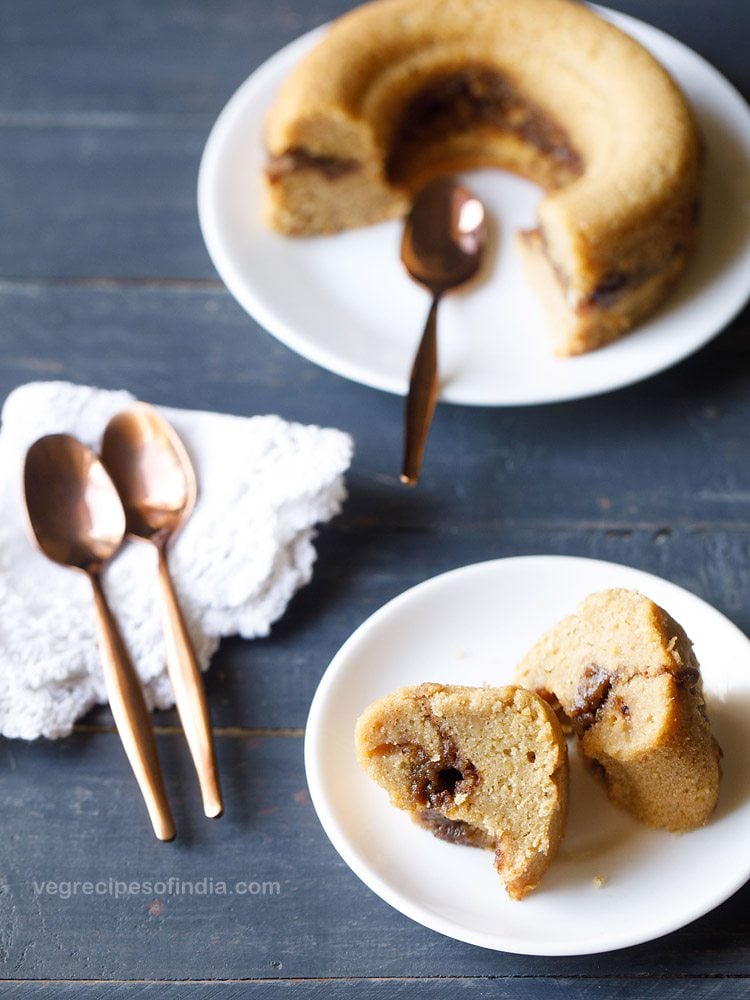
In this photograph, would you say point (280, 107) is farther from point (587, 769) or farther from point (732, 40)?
point (587, 769)

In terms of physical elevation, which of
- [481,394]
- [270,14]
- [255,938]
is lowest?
[255,938]

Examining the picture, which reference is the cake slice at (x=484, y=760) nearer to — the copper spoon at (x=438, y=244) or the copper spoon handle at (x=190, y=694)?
the copper spoon handle at (x=190, y=694)

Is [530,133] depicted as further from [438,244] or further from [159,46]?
[159,46]

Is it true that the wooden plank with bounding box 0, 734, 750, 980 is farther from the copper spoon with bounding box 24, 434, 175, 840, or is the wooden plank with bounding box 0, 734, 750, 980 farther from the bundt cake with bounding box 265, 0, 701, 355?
the bundt cake with bounding box 265, 0, 701, 355

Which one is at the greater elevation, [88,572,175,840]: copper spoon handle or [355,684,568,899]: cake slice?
→ [355,684,568,899]: cake slice

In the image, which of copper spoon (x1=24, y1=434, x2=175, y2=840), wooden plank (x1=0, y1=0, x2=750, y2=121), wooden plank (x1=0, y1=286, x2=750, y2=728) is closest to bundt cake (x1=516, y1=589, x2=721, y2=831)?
wooden plank (x1=0, y1=286, x2=750, y2=728)

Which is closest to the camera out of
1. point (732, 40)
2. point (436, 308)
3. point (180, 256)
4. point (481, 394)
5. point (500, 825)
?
point (500, 825)

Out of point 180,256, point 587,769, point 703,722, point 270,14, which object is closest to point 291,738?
point 587,769

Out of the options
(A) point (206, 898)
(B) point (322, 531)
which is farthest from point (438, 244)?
(A) point (206, 898)
